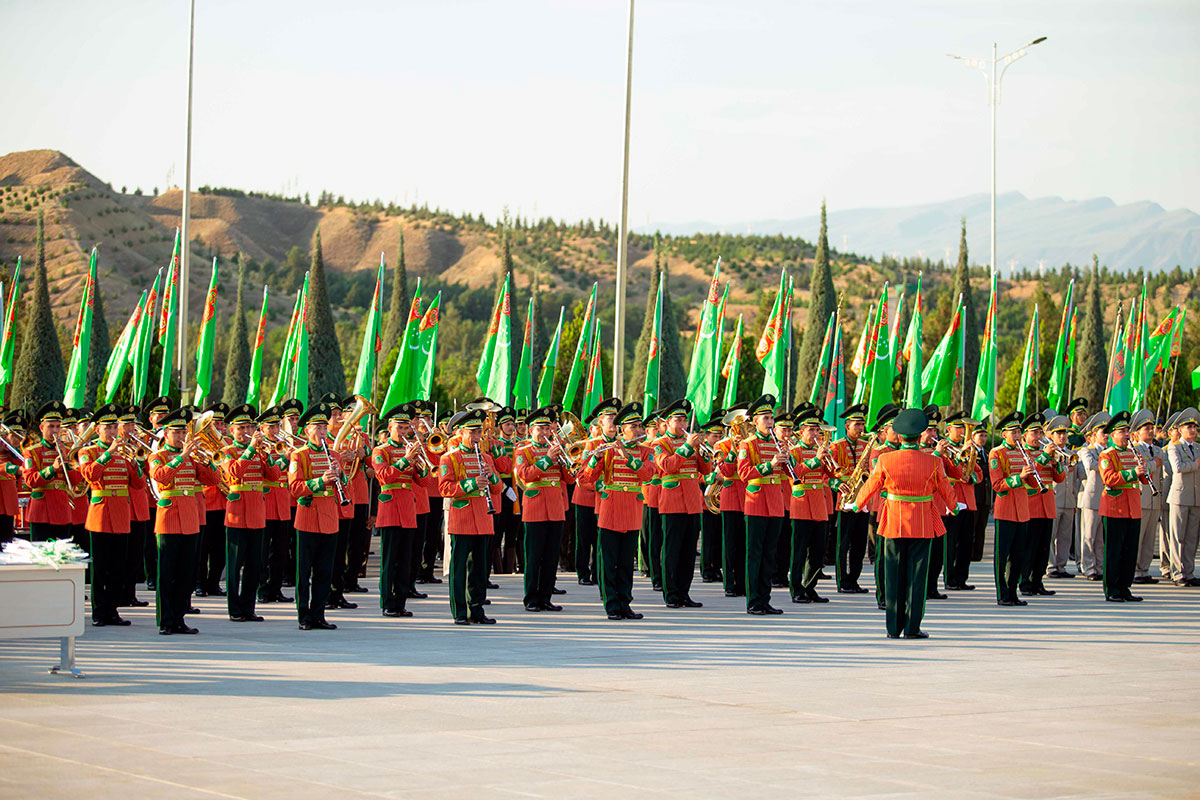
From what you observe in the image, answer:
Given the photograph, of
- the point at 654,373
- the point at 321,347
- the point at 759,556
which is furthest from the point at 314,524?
the point at 321,347

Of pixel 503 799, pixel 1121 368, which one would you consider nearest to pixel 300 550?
pixel 503 799

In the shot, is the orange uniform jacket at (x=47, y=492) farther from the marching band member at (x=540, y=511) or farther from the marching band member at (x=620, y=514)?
the marching band member at (x=620, y=514)

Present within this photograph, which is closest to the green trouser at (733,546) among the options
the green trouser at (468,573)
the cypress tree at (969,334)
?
the green trouser at (468,573)

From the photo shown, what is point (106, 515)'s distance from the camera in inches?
516

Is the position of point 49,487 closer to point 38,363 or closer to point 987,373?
point 987,373

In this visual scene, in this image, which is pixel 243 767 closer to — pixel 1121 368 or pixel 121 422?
pixel 121 422

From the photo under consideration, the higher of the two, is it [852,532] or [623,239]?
[623,239]

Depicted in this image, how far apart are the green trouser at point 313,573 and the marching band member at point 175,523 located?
0.90 metres

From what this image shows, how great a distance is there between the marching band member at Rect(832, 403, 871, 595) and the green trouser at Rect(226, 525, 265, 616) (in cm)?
653

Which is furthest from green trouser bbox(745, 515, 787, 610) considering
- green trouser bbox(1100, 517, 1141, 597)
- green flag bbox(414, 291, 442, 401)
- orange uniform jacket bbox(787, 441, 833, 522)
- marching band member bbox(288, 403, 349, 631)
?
green flag bbox(414, 291, 442, 401)

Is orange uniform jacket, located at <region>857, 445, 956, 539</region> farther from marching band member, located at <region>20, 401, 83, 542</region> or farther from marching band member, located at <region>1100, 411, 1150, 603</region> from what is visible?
marching band member, located at <region>20, 401, 83, 542</region>

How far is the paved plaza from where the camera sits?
6.99 meters

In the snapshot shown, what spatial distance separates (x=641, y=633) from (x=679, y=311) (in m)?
66.6

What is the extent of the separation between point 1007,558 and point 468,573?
5981mm
